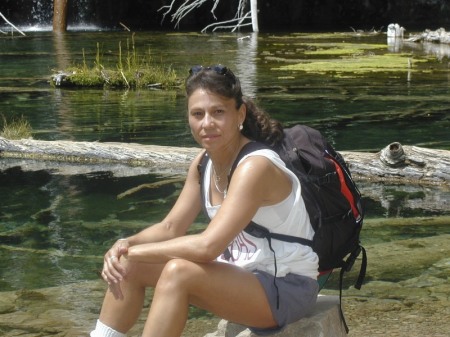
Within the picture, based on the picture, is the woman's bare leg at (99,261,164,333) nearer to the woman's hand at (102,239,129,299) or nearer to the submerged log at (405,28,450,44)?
the woman's hand at (102,239,129,299)

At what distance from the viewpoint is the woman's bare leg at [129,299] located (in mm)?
3494

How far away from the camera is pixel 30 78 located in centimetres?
1611

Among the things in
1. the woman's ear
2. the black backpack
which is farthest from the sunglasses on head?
the black backpack

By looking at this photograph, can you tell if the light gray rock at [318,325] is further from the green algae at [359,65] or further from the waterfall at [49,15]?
the waterfall at [49,15]

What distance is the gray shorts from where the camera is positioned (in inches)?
132

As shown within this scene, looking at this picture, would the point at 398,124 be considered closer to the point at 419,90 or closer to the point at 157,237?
the point at 419,90

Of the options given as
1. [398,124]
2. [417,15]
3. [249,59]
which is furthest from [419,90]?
[417,15]

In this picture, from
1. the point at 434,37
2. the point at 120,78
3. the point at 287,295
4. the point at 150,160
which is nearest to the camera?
the point at 287,295

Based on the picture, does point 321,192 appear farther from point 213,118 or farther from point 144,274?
point 144,274

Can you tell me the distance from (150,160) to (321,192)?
16.4 feet

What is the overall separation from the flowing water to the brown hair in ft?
6.83

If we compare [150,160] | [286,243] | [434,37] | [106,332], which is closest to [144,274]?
[106,332]

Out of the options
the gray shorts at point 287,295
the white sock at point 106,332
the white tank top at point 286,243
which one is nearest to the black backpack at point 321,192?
the white tank top at point 286,243

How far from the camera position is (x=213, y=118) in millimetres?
3459
